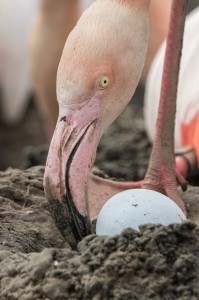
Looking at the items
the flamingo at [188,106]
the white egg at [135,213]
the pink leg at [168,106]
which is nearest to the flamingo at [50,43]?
the flamingo at [188,106]

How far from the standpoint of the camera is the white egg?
2.03 metres

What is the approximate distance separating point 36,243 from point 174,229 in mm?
413

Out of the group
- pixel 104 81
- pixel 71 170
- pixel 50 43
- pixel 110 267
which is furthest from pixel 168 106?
pixel 50 43

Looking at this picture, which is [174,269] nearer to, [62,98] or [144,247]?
[144,247]

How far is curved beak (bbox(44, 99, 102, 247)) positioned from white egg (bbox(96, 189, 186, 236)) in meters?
0.06

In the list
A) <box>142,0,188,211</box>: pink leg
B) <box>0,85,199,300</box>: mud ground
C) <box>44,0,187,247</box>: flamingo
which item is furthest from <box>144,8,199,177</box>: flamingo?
<box>0,85,199,300</box>: mud ground

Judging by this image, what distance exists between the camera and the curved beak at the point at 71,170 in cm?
207

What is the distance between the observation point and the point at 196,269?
6.20ft

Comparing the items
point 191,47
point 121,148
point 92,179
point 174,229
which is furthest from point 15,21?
point 174,229

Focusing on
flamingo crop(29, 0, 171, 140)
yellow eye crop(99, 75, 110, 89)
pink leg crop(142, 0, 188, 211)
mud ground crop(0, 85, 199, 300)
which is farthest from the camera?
flamingo crop(29, 0, 171, 140)

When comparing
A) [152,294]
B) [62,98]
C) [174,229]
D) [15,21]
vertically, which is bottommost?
[152,294]

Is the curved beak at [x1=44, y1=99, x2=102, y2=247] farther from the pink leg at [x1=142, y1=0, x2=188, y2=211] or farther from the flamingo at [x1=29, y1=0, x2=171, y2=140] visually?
the flamingo at [x1=29, y1=0, x2=171, y2=140]

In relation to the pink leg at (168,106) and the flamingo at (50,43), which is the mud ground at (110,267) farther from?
the flamingo at (50,43)

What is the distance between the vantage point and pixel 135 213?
2033 millimetres
